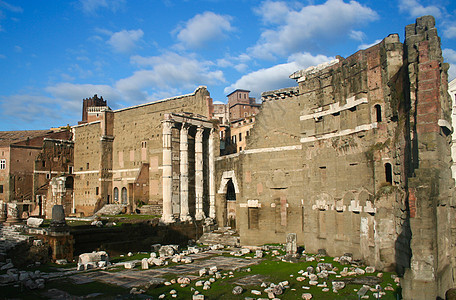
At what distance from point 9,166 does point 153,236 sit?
28.8 meters

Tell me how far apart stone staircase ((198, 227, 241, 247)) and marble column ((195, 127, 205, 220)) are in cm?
168

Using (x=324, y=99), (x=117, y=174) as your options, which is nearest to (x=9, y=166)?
(x=117, y=174)

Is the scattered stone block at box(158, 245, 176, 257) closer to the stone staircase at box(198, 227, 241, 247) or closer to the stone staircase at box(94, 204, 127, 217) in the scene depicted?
the stone staircase at box(198, 227, 241, 247)

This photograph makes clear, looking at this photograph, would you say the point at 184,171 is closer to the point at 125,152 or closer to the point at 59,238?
the point at 59,238

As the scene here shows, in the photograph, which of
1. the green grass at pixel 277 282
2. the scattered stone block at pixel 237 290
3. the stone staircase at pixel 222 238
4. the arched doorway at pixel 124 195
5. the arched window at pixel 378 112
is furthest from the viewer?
the arched doorway at pixel 124 195

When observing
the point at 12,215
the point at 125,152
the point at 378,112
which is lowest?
the point at 12,215

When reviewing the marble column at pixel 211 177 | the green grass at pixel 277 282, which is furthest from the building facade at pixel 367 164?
the marble column at pixel 211 177

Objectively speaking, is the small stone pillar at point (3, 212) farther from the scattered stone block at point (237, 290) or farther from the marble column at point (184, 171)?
the scattered stone block at point (237, 290)

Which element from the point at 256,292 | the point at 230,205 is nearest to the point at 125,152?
the point at 230,205

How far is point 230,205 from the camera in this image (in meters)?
27.9

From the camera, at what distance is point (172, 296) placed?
1200 centimetres

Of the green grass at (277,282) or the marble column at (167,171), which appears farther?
the marble column at (167,171)

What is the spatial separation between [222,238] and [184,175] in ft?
16.8

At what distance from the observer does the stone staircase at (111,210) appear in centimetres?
3672
